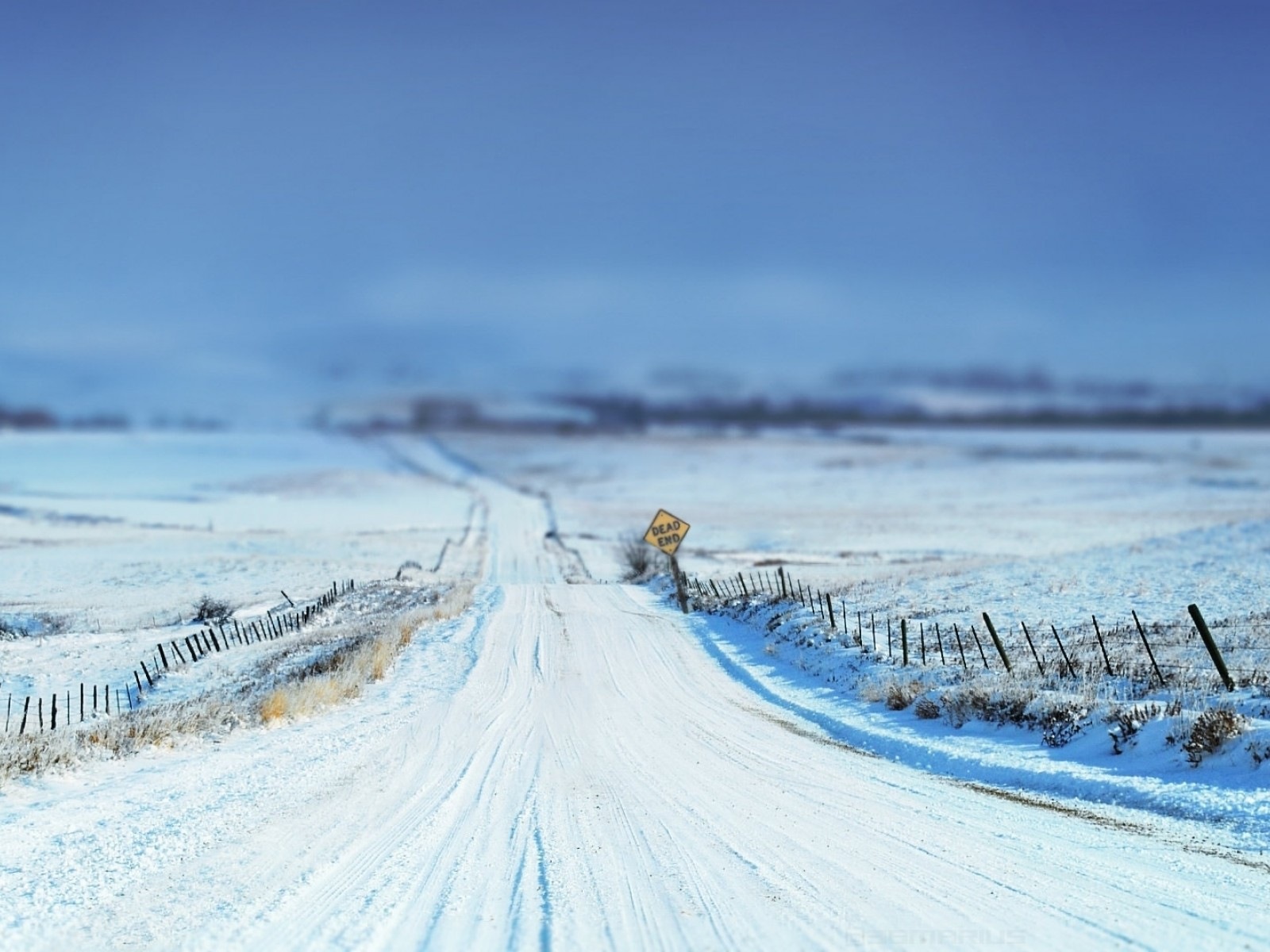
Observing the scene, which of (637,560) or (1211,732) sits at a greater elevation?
(1211,732)

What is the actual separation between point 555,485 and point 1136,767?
290ft

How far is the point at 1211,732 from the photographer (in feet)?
34.2

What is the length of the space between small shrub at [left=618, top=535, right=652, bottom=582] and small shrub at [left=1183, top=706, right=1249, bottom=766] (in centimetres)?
2725

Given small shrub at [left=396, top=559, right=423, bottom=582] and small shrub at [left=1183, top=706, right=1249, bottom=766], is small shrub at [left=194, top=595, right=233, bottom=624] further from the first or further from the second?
small shrub at [left=1183, top=706, right=1249, bottom=766]

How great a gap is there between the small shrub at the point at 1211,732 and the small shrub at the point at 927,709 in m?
3.77

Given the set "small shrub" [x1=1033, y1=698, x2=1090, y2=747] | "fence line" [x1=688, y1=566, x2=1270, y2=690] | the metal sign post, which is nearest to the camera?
"small shrub" [x1=1033, y1=698, x2=1090, y2=747]

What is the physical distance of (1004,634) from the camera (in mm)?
20797

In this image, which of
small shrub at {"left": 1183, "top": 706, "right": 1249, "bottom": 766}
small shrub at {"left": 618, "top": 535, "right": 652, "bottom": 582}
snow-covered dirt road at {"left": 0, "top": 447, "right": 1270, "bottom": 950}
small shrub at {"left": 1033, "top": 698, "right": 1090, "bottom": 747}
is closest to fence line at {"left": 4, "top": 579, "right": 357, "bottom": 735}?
snow-covered dirt road at {"left": 0, "top": 447, "right": 1270, "bottom": 950}

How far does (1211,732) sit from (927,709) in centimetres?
417

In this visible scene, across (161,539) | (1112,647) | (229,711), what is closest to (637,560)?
(161,539)

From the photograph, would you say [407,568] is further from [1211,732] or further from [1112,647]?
[1211,732]

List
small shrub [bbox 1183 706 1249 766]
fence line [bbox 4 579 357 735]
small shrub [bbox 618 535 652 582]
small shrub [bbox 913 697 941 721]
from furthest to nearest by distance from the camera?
small shrub [bbox 618 535 652 582] < fence line [bbox 4 579 357 735] < small shrub [bbox 913 697 941 721] < small shrub [bbox 1183 706 1249 766]

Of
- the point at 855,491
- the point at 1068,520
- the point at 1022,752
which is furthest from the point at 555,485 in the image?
the point at 1022,752

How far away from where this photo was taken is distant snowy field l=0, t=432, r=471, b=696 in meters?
28.1
